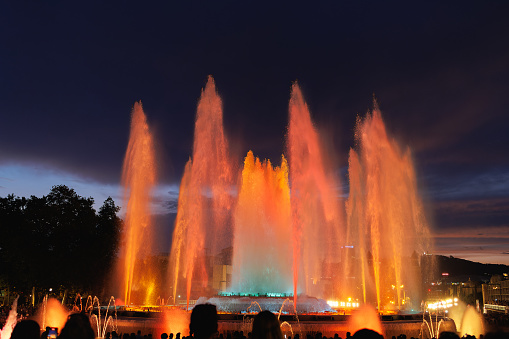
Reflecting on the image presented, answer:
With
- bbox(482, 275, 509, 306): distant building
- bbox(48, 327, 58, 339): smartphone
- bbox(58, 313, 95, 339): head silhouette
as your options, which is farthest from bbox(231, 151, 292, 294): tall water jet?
bbox(482, 275, 509, 306): distant building

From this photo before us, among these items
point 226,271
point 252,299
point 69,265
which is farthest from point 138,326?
point 226,271

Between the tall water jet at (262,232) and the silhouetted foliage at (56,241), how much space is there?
18.3 metres

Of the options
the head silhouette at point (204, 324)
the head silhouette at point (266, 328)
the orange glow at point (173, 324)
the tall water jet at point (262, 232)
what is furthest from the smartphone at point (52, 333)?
the tall water jet at point (262, 232)

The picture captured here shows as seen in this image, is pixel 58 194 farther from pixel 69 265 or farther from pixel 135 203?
pixel 135 203

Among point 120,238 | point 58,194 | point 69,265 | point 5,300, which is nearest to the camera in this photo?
point 69,265

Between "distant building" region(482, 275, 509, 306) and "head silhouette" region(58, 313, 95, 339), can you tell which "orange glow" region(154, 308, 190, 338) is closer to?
"head silhouette" region(58, 313, 95, 339)

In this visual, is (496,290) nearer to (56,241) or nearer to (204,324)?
(56,241)

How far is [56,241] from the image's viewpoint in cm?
4122

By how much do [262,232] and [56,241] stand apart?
22.3 m

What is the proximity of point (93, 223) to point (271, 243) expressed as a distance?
21.8 m

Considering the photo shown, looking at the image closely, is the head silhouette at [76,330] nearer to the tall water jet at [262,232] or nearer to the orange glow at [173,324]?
the orange glow at [173,324]

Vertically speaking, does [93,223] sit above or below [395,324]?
above

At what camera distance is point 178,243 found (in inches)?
1457

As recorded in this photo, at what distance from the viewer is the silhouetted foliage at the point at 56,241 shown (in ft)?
128
